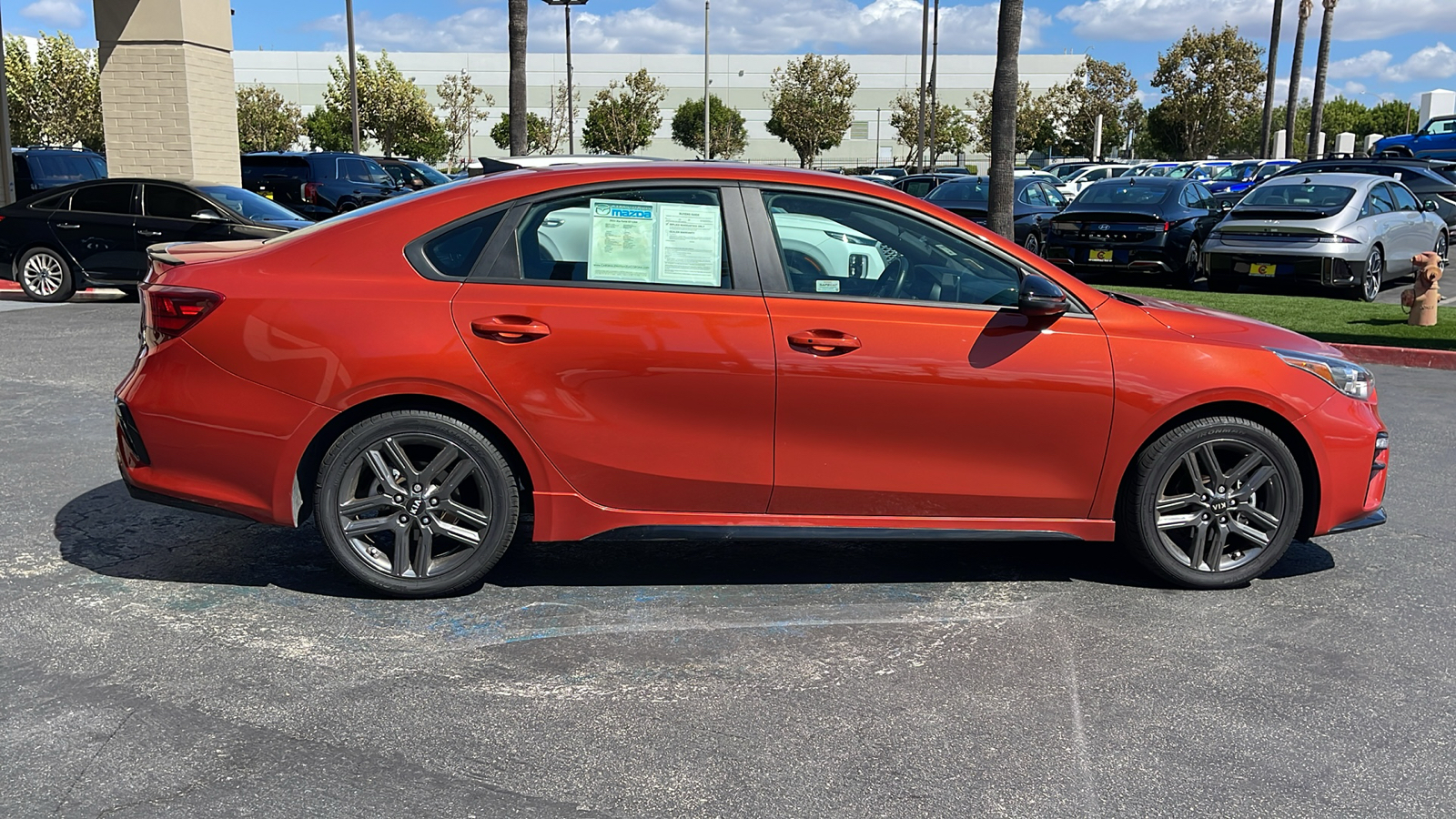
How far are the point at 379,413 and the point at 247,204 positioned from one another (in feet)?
38.8

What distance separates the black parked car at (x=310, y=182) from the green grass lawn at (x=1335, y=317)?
45.6ft

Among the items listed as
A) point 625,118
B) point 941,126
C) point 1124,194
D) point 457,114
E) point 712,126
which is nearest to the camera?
point 1124,194

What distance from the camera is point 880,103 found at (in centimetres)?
8906

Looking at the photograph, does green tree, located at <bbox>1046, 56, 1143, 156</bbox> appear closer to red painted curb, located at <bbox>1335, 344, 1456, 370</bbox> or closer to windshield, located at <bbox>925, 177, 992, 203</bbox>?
windshield, located at <bbox>925, 177, 992, 203</bbox>

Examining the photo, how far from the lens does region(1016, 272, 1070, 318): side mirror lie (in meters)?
4.58

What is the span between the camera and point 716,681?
13.2 feet

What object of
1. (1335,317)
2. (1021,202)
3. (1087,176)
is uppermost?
(1087,176)

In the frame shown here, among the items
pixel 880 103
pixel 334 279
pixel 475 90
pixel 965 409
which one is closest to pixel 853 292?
pixel 965 409

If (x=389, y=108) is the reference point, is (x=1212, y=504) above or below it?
below

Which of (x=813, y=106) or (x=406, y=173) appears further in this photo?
(x=813, y=106)

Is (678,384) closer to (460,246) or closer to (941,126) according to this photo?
(460,246)

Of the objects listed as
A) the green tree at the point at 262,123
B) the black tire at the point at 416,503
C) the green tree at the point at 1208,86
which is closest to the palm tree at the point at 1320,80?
the green tree at the point at 1208,86

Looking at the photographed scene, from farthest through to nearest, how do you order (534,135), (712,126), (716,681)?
(712,126) < (534,135) < (716,681)

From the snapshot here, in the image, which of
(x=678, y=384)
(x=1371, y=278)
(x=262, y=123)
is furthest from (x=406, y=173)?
(x=262, y=123)
